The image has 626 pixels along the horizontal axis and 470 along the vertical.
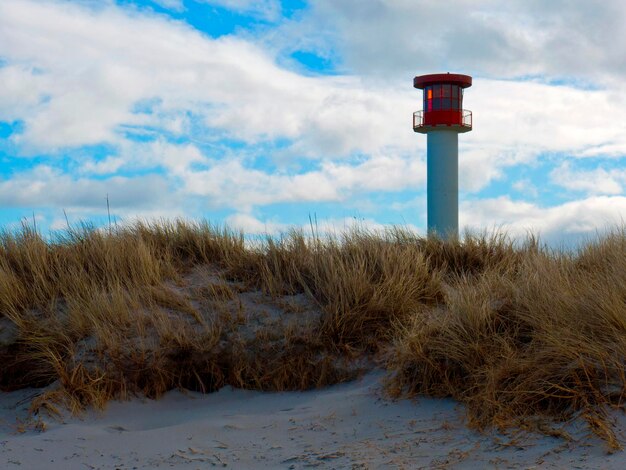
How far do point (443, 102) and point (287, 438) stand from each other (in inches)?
716

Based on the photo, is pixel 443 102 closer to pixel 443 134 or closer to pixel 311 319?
pixel 443 134

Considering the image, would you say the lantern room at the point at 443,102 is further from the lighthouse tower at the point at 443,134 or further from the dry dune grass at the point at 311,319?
the dry dune grass at the point at 311,319

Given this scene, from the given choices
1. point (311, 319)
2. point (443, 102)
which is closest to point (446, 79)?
point (443, 102)

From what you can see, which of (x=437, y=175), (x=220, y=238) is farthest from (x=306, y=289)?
(x=437, y=175)

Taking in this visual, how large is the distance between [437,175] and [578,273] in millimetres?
15040

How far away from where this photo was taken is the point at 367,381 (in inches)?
225

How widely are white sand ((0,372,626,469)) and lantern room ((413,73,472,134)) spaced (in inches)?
657

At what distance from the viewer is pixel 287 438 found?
4.72m

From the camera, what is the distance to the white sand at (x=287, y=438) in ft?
13.3

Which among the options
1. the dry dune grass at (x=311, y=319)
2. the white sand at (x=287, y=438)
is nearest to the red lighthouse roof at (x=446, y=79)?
the dry dune grass at (x=311, y=319)

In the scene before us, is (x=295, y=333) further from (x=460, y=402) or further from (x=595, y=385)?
(x=595, y=385)

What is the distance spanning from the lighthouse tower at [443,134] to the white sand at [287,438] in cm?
1587

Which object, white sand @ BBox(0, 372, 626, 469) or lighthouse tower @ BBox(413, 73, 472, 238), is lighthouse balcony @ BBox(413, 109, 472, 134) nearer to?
lighthouse tower @ BBox(413, 73, 472, 238)

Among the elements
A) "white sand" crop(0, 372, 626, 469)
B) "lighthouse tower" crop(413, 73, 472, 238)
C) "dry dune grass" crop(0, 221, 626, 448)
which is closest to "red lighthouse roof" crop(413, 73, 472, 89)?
"lighthouse tower" crop(413, 73, 472, 238)
